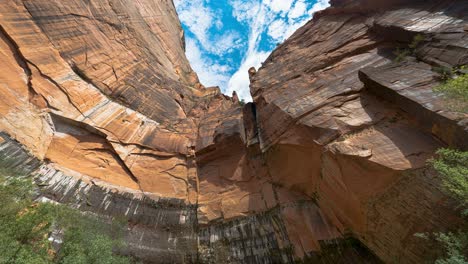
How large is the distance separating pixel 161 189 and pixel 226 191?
14.6ft

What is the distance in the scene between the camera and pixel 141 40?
27.4m

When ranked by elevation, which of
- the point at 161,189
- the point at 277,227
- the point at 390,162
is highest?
the point at 161,189

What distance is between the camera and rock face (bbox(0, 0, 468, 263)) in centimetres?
1125

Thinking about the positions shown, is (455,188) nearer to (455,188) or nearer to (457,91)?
(455,188)

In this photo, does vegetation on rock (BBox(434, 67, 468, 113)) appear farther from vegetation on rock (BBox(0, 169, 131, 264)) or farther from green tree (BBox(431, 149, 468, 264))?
vegetation on rock (BBox(0, 169, 131, 264))

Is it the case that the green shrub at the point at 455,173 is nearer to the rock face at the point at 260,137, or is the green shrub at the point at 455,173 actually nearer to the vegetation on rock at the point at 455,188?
the vegetation on rock at the point at 455,188

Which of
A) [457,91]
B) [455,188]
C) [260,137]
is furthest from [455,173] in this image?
[260,137]

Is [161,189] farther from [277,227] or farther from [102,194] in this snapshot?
[277,227]

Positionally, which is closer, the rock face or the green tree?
the green tree

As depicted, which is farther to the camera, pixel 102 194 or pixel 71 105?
pixel 71 105

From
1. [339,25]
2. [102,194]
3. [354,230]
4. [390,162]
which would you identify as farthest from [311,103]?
[102,194]

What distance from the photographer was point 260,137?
19109mm

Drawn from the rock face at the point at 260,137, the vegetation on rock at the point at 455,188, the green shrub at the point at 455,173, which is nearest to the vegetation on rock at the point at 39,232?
the rock face at the point at 260,137

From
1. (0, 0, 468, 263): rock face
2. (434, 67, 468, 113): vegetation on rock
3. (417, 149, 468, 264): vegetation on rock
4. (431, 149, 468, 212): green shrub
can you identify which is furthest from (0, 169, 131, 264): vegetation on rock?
(434, 67, 468, 113): vegetation on rock
